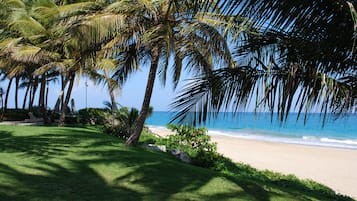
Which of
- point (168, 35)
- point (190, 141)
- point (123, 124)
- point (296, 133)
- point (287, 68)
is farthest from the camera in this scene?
point (296, 133)

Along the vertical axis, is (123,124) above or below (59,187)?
above

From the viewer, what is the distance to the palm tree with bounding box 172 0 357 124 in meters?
3.33

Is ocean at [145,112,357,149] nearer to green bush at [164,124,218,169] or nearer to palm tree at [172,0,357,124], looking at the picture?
palm tree at [172,0,357,124]

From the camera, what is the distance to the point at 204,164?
8.61 metres

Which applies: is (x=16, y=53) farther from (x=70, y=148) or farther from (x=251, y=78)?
(x=251, y=78)

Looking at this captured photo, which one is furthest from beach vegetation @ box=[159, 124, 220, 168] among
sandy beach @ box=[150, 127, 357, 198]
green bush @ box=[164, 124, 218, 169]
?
sandy beach @ box=[150, 127, 357, 198]

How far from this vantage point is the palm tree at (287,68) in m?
3.33

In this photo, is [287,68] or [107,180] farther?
[107,180]

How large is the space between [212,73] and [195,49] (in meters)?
4.80

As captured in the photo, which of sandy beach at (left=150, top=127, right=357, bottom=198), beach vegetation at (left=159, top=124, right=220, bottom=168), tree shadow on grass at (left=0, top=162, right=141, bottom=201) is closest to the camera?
tree shadow on grass at (left=0, top=162, right=141, bottom=201)

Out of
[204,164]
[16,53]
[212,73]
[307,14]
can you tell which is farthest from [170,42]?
[16,53]

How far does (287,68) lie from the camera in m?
3.59

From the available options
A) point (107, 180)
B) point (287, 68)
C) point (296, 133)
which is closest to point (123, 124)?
point (107, 180)

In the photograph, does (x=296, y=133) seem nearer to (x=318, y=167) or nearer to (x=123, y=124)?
(x=318, y=167)
